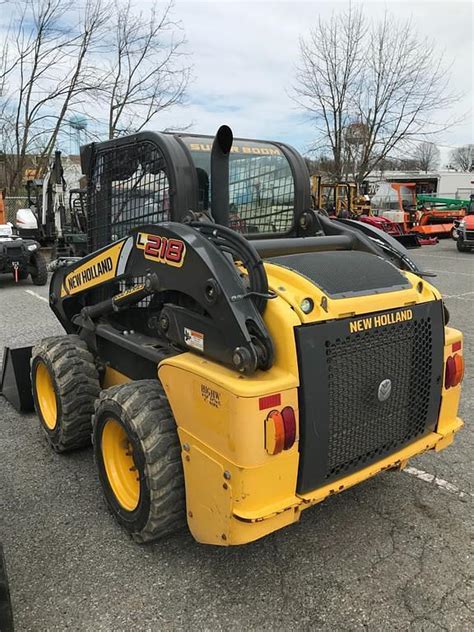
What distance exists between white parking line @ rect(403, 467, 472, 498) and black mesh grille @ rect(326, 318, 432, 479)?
74 cm

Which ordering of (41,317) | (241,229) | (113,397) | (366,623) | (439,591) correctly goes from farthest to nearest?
(41,317) → (241,229) → (113,397) → (439,591) → (366,623)

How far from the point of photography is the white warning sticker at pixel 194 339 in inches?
102

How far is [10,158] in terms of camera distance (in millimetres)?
20188

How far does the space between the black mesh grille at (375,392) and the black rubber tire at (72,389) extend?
182cm

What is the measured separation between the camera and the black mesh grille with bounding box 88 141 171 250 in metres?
3.17

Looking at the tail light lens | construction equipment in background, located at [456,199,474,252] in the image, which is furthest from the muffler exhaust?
construction equipment in background, located at [456,199,474,252]

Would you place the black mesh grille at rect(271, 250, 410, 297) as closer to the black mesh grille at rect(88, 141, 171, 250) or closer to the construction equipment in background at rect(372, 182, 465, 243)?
the black mesh grille at rect(88, 141, 171, 250)

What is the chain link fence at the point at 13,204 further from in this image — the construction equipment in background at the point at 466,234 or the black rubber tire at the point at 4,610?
the black rubber tire at the point at 4,610

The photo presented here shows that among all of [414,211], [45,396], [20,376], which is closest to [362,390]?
[45,396]

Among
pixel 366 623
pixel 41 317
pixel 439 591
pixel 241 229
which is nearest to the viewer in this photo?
pixel 366 623

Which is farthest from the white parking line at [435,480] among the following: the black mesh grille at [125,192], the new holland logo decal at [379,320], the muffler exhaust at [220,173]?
the black mesh grille at [125,192]

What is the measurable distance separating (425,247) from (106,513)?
19.9 metres

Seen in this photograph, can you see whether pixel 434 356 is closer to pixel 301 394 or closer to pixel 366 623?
pixel 301 394

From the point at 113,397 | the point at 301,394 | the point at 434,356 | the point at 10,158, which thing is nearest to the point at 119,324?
the point at 113,397
